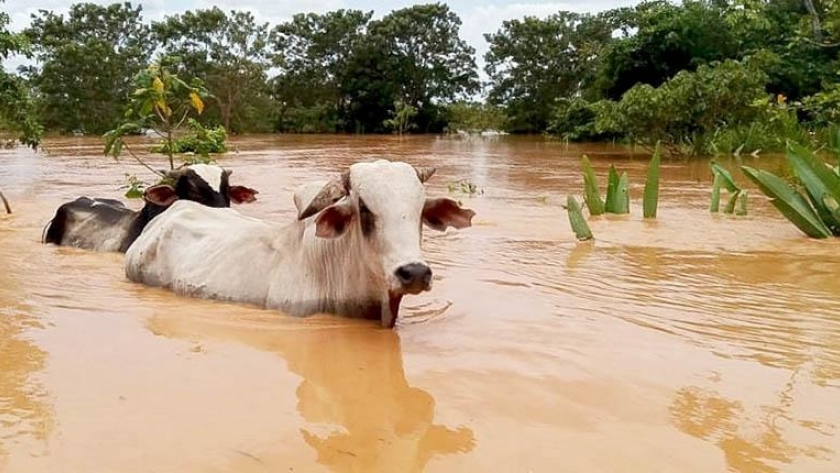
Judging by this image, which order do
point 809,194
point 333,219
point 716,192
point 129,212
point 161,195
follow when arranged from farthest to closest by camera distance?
point 716,192 → point 809,194 → point 129,212 → point 161,195 → point 333,219

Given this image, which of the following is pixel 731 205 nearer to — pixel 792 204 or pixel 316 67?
pixel 792 204

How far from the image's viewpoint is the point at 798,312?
499cm

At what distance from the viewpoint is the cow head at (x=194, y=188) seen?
6582 mm

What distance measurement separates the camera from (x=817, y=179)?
7914 mm

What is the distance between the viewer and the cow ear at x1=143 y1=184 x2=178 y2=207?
6.55 meters

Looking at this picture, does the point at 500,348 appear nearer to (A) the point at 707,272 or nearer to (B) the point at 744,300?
(B) the point at 744,300

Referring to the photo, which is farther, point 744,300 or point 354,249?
point 744,300

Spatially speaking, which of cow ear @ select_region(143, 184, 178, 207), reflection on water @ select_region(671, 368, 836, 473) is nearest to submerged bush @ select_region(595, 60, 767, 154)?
cow ear @ select_region(143, 184, 178, 207)

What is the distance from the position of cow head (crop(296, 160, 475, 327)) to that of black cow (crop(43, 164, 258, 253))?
→ 2.37 metres

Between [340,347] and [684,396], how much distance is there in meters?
1.54

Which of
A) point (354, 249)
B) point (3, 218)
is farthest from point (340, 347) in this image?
point (3, 218)

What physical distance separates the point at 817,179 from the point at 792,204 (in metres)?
0.30

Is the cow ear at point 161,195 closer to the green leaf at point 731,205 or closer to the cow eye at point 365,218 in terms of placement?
the cow eye at point 365,218

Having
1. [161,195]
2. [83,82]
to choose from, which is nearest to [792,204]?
[161,195]
